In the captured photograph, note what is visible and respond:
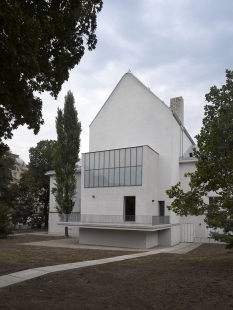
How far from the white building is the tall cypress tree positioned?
125 inches

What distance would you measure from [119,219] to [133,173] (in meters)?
4.03

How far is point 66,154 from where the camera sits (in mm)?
35031

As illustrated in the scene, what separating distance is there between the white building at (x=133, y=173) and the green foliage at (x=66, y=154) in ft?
10.4

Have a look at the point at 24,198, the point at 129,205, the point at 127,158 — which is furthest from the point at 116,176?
the point at 24,198

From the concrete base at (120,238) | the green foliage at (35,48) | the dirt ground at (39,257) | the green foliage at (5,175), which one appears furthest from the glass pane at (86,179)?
the green foliage at (35,48)

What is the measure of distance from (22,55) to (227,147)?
7128 mm

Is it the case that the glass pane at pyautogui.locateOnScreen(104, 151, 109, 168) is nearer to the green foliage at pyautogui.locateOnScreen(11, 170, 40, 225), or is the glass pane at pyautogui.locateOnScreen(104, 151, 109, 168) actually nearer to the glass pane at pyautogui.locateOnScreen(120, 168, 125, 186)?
the glass pane at pyautogui.locateOnScreen(120, 168, 125, 186)

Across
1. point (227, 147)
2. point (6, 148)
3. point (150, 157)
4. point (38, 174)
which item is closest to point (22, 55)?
point (6, 148)

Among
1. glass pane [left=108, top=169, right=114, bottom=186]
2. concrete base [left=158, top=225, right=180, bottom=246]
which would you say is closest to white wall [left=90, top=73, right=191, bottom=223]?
concrete base [left=158, top=225, right=180, bottom=246]

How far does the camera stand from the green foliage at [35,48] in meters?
7.11

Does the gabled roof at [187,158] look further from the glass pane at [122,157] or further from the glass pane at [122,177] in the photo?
the glass pane at [122,177]

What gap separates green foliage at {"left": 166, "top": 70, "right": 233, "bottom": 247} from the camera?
35.7 feet

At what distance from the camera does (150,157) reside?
2767 cm

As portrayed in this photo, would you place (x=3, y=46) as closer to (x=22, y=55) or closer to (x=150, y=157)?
(x=22, y=55)
